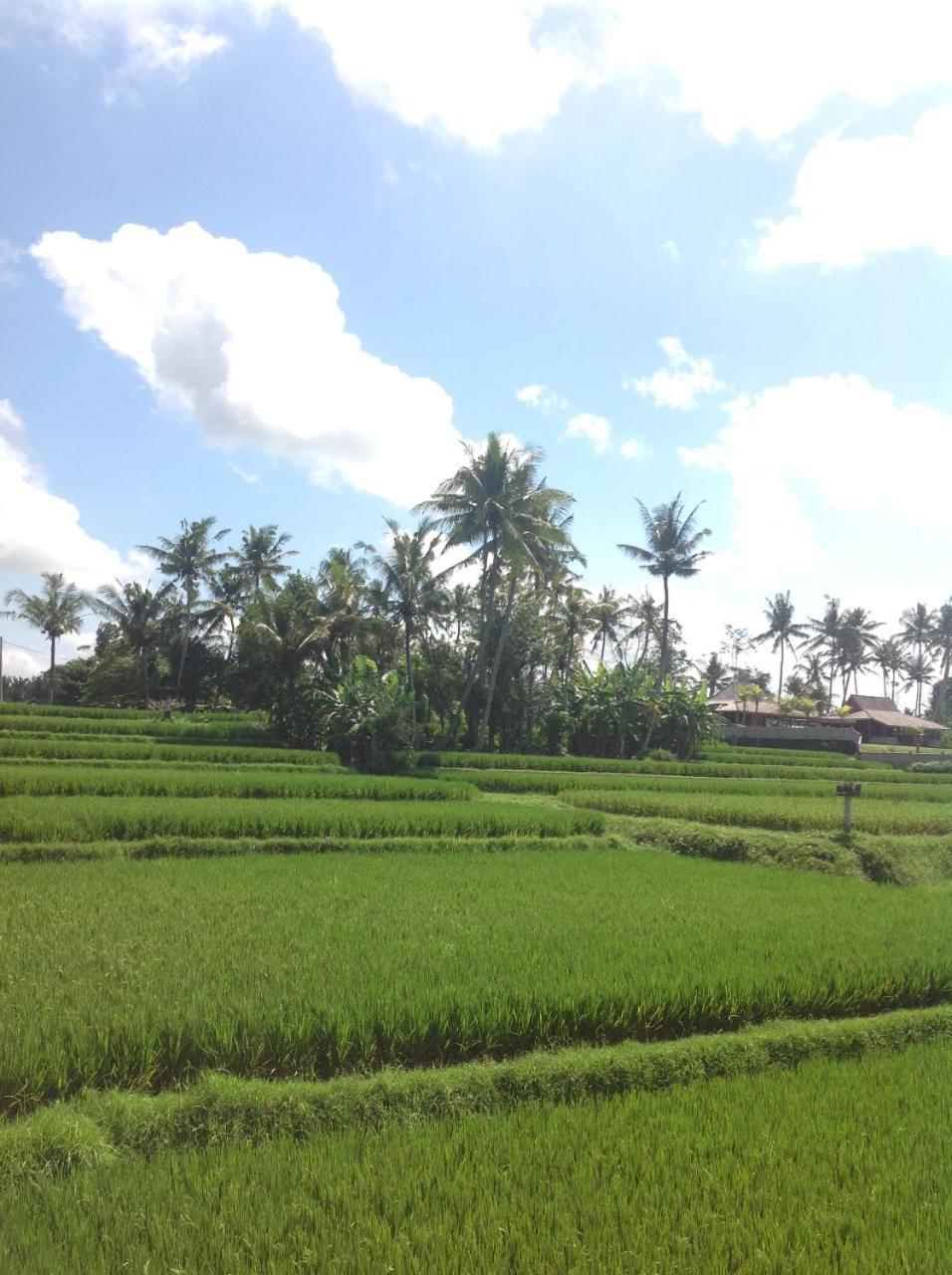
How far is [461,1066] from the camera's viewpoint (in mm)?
4652

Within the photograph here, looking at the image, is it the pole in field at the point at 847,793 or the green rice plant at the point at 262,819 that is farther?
the pole in field at the point at 847,793

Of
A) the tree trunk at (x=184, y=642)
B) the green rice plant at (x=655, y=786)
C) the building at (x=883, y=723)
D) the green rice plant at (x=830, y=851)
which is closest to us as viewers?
the green rice plant at (x=830, y=851)

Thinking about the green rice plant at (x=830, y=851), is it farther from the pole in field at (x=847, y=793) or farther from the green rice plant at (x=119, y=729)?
the green rice plant at (x=119, y=729)

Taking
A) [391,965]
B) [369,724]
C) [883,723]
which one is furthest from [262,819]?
[883,723]

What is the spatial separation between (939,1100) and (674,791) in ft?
47.6

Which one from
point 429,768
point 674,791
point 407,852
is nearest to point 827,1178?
point 407,852

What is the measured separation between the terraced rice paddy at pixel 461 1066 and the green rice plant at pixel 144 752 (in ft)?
28.8

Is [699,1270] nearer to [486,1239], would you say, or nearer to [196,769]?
[486,1239]

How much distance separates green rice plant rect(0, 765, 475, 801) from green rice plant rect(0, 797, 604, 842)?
565 mm

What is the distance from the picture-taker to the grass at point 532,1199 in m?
2.92

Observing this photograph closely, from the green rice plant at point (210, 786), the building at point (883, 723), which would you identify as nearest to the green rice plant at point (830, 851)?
the green rice plant at point (210, 786)

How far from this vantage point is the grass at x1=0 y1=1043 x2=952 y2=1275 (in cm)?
292

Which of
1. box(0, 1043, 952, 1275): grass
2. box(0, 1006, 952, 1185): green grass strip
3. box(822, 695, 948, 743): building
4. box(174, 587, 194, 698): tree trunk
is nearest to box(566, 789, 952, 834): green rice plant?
box(0, 1006, 952, 1185): green grass strip

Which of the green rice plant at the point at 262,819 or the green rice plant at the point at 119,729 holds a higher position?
the green rice plant at the point at 119,729
